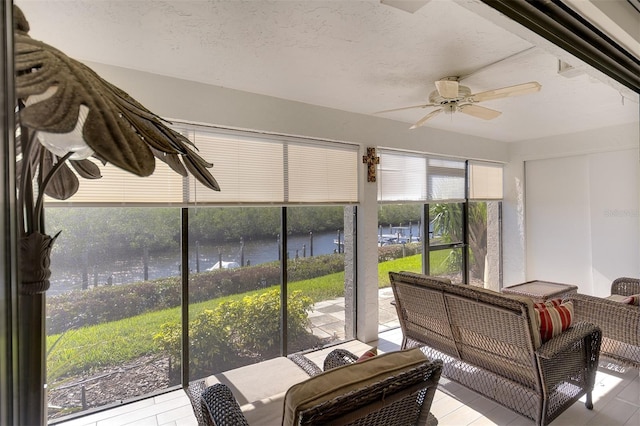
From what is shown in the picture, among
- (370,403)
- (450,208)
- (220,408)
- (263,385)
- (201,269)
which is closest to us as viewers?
(370,403)

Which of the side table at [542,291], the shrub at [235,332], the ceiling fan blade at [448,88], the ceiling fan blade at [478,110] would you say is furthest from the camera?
the side table at [542,291]

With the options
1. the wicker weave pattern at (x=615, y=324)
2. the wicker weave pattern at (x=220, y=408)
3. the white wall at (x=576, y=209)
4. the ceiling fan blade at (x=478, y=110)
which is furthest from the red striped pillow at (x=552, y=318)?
the white wall at (x=576, y=209)

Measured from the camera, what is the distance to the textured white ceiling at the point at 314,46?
166cm

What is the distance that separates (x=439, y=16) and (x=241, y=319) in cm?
273

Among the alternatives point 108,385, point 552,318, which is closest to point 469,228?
point 552,318

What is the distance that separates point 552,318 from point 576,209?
10.9 feet

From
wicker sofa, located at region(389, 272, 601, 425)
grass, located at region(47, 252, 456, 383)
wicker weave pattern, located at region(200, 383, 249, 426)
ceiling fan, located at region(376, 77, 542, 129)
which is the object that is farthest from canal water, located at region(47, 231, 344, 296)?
ceiling fan, located at region(376, 77, 542, 129)

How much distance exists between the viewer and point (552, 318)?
Result: 82.2 inches

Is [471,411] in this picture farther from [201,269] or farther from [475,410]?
[201,269]

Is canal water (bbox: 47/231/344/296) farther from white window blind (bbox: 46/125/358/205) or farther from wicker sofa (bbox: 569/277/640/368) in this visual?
wicker sofa (bbox: 569/277/640/368)

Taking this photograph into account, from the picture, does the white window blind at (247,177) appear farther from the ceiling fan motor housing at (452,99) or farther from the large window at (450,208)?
the ceiling fan motor housing at (452,99)

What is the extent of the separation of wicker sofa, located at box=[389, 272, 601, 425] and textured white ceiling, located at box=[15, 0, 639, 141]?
4.50 feet

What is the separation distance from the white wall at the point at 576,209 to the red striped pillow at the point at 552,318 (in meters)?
2.76

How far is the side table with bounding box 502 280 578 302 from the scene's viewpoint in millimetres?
3467
